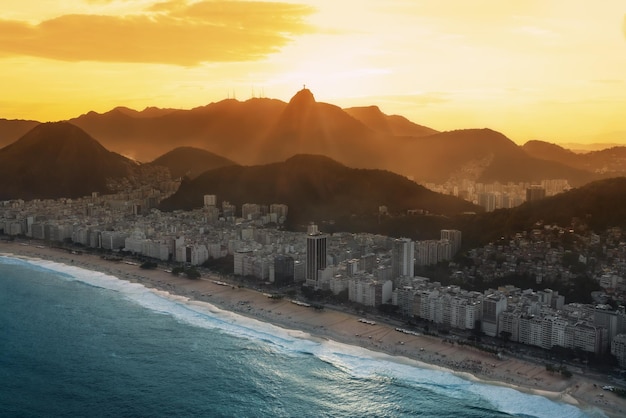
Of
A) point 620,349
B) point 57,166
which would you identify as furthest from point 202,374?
point 57,166

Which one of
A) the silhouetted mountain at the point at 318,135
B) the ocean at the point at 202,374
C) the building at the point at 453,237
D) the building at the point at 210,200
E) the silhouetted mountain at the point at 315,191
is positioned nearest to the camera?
the ocean at the point at 202,374

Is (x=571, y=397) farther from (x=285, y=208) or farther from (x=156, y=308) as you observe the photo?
(x=285, y=208)

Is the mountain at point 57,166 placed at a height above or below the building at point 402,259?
above

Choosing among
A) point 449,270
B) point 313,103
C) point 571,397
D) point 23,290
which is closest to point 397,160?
point 313,103

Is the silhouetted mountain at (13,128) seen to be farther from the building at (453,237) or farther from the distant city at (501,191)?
the building at (453,237)

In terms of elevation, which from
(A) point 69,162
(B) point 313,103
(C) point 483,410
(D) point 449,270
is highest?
(B) point 313,103

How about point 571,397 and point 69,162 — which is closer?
point 571,397

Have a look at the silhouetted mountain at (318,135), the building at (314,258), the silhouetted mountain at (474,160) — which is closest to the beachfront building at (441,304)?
the building at (314,258)
